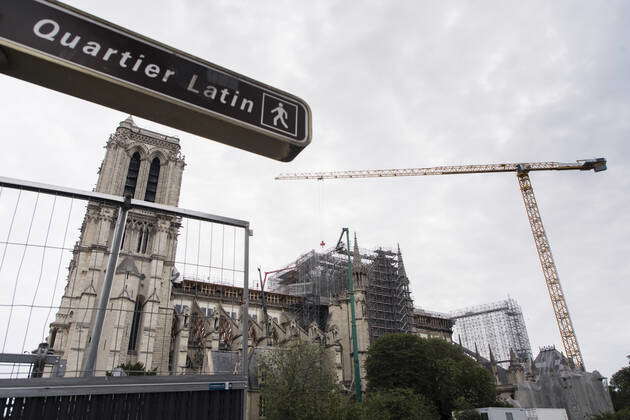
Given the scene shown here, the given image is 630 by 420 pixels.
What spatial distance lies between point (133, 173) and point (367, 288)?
35438 millimetres

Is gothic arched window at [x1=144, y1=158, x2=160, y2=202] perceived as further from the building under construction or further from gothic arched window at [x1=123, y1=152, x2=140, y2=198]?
the building under construction

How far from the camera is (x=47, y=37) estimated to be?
2.41m

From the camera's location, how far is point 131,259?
45.1 meters

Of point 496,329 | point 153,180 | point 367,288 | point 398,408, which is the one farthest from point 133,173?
Result: point 496,329

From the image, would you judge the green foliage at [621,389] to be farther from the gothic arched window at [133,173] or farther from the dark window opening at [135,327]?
the gothic arched window at [133,173]

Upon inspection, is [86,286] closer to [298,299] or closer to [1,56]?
[298,299]

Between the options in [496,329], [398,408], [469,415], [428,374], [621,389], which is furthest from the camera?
[496,329]

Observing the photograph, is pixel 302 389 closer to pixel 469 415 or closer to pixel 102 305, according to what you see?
pixel 469 415

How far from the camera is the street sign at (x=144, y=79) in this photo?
7.76 feet

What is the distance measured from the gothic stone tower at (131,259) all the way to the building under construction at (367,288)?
23.6m

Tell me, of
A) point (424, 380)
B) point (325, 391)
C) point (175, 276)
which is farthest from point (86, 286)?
point (424, 380)

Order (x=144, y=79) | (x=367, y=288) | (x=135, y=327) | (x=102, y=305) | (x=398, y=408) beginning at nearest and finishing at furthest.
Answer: (x=144, y=79) < (x=102, y=305) < (x=398, y=408) < (x=135, y=327) < (x=367, y=288)

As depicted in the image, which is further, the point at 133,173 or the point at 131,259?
the point at 133,173

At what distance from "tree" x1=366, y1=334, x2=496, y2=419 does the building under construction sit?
11794mm
